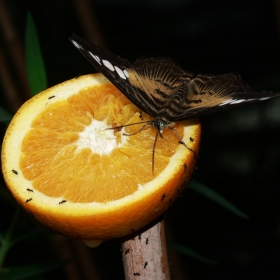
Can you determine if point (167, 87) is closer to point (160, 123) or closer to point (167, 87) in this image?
point (167, 87)

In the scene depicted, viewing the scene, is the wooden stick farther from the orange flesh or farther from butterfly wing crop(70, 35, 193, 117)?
butterfly wing crop(70, 35, 193, 117)

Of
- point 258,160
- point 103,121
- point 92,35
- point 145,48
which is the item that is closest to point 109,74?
point 103,121

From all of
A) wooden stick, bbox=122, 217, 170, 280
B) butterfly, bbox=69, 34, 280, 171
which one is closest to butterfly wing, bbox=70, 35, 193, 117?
butterfly, bbox=69, 34, 280, 171

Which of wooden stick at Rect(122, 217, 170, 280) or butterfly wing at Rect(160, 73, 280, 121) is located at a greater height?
butterfly wing at Rect(160, 73, 280, 121)

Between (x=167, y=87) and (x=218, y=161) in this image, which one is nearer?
(x=167, y=87)

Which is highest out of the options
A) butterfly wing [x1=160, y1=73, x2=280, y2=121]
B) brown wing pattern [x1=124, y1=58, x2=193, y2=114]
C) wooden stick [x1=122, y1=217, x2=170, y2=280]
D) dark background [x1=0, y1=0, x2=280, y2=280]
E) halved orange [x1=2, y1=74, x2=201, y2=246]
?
dark background [x1=0, y1=0, x2=280, y2=280]

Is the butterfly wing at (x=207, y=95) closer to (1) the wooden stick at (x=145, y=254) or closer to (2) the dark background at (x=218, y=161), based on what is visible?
(1) the wooden stick at (x=145, y=254)

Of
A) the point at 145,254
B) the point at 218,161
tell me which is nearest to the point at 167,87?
the point at 145,254
